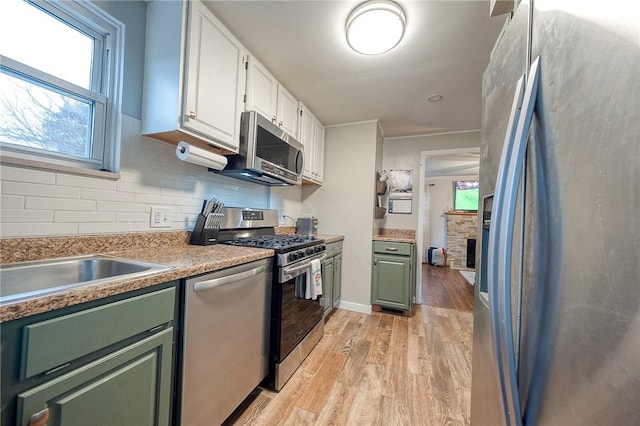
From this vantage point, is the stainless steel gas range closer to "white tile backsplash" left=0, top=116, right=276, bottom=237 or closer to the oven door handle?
the oven door handle

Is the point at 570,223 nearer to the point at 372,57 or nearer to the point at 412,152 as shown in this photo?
the point at 372,57

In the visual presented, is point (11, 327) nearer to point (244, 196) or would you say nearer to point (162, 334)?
point (162, 334)

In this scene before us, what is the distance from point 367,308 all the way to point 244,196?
1.96 m

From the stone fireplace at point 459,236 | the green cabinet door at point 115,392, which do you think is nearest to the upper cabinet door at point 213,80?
the green cabinet door at point 115,392

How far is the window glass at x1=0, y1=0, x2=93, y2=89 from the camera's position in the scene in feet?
3.51

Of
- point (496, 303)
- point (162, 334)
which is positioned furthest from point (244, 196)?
point (496, 303)

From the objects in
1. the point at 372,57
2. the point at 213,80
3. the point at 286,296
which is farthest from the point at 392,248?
the point at 213,80

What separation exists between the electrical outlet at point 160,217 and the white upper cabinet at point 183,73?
44 cm

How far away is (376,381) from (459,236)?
5.41m

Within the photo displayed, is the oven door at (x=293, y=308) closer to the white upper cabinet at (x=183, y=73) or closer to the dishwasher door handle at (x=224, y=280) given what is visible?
the dishwasher door handle at (x=224, y=280)

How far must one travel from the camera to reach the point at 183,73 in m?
1.39

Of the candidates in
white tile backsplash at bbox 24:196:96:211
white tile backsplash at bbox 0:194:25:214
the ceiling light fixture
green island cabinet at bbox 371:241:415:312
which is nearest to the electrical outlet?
white tile backsplash at bbox 24:196:96:211

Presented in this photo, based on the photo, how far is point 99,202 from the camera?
50.5 inches

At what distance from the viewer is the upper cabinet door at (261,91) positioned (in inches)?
74.3
